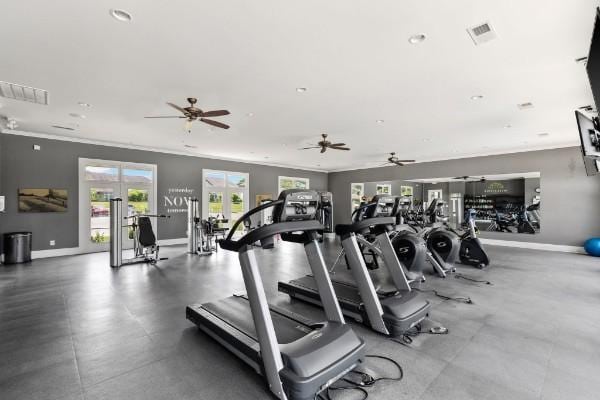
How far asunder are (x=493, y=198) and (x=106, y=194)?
12.6 meters

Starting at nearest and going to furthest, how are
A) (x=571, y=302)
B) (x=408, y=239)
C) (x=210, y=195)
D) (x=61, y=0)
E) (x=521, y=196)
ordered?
1. (x=61, y=0)
2. (x=571, y=302)
3. (x=408, y=239)
4. (x=521, y=196)
5. (x=210, y=195)

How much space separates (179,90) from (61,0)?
181 cm

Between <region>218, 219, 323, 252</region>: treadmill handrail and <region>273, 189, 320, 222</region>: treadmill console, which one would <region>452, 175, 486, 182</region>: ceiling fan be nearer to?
<region>273, 189, 320, 222</region>: treadmill console

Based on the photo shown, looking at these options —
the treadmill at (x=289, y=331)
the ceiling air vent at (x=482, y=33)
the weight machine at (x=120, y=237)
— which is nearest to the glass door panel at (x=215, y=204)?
the weight machine at (x=120, y=237)

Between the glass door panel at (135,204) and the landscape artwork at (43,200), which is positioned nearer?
the landscape artwork at (43,200)

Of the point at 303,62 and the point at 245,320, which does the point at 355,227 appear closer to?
the point at 245,320

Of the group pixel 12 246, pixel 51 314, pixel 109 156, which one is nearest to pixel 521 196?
pixel 51 314

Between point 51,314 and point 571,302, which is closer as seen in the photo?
point 51,314

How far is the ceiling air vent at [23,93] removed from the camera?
3896 mm

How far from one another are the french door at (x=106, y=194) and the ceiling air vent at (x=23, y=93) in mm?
3289

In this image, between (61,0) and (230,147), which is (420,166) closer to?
(230,147)

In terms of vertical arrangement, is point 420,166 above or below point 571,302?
above

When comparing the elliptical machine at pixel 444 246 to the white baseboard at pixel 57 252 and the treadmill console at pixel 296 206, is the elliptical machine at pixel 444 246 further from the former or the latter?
the white baseboard at pixel 57 252

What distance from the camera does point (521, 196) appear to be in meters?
8.89
